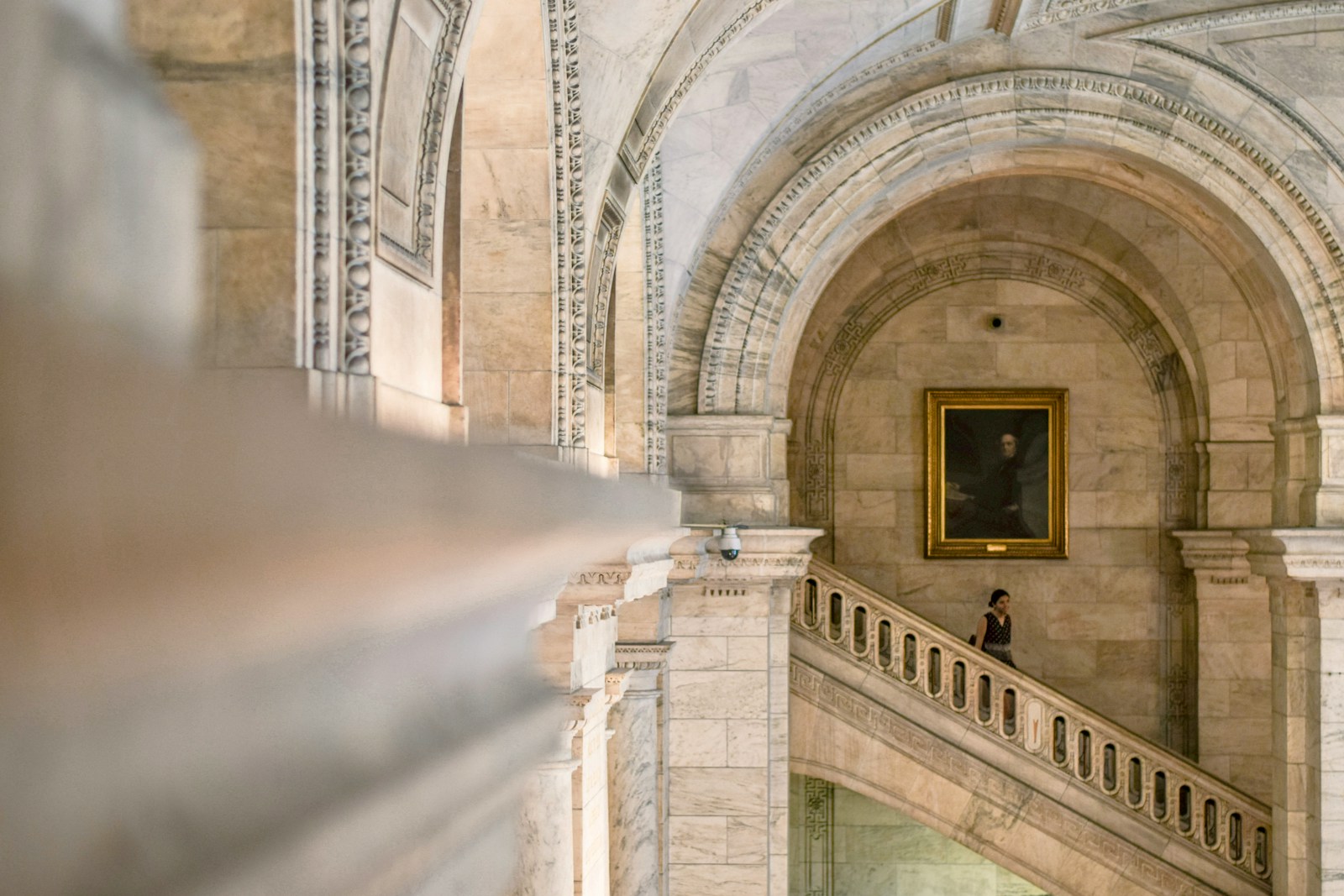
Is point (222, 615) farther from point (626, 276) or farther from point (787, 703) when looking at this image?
point (787, 703)

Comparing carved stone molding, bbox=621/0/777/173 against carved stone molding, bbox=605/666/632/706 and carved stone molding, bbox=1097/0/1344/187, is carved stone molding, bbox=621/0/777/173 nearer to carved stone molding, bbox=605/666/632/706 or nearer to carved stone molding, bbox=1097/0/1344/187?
carved stone molding, bbox=605/666/632/706

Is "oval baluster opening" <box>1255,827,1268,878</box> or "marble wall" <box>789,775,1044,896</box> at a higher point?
"oval baluster opening" <box>1255,827,1268,878</box>

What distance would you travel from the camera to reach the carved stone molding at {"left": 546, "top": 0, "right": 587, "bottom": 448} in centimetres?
468

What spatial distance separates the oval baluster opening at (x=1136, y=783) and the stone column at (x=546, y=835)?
6955 mm

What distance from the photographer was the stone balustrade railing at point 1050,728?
1084 cm

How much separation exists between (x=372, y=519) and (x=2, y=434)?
0.35 metres

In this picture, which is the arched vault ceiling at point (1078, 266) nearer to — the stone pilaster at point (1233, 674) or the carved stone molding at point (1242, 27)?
the stone pilaster at point (1233, 674)

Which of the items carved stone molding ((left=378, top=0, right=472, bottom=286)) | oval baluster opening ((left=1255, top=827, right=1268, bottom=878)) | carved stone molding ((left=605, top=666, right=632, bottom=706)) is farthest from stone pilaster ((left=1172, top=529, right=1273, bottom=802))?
carved stone molding ((left=378, top=0, right=472, bottom=286))

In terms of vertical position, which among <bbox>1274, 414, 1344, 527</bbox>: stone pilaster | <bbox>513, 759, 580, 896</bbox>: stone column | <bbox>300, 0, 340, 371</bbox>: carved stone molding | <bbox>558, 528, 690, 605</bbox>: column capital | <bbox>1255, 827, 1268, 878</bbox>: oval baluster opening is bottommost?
<bbox>1255, 827, 1268, 878</bbox>: oval baluster opening

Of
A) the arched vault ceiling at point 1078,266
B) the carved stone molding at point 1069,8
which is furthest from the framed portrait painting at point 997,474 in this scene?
the carved stone molding at point 1069,8

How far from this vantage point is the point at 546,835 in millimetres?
5148

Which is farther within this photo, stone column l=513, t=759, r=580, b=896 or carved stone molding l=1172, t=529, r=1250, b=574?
carved stone molding l=1172, t=529, r=1250, b=574

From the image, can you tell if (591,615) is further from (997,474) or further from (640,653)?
(997,474)

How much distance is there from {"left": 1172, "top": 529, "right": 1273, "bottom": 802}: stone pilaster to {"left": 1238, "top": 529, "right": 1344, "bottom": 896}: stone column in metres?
2.63
